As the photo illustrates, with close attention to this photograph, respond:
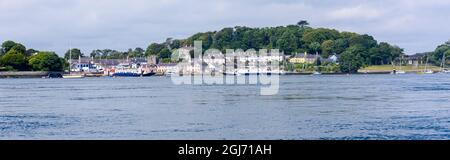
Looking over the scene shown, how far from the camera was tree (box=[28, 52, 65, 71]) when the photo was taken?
487 feet

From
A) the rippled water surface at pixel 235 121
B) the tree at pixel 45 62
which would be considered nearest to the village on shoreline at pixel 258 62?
the tree at pixel 45 62

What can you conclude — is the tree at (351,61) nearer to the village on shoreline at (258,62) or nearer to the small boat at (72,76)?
the village on shoreline at (258,62)

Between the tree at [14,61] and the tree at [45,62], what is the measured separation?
4.91 feet

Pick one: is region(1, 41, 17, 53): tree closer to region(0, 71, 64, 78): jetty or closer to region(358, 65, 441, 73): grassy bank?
region(0, 71, 64, 78): jetty

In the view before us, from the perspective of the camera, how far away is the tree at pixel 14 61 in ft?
479

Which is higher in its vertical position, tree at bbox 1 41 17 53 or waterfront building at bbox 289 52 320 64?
tree at bbox 1 41 17 53

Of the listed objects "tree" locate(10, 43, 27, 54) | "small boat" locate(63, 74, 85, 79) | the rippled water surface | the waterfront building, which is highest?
"tree" locate(10, 43, 27, 54)

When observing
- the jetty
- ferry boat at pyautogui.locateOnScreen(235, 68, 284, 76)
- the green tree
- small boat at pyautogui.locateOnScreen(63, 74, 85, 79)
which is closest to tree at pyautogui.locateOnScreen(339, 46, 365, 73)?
ferry boat at pyautogui.locateOnScreen(235, 68, 284, 76)

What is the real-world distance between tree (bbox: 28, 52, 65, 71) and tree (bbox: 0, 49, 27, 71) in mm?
1498

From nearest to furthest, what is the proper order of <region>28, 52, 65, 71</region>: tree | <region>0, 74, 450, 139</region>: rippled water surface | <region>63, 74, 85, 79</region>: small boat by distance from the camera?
1. <region>0, 74, 450, 139</region>: rippled water surface
2. <region>28, 52, 65, 71</region>: tree
3. <region>63, 74, 85, 79</region>: small boat
